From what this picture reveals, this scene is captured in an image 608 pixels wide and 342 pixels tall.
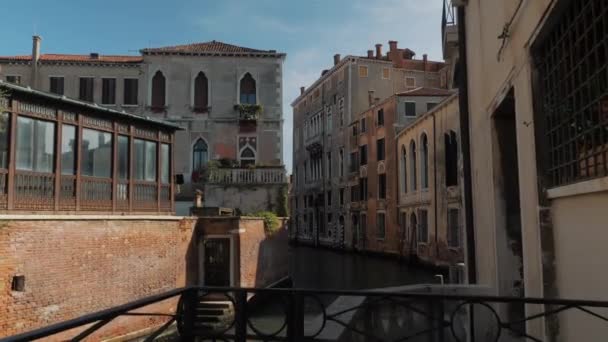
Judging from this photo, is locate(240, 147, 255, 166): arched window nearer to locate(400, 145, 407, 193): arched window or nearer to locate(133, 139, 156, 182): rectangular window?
locate(133, 139, 156, 182): rectangular window

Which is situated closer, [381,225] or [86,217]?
[86,217]

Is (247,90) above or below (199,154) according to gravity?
above

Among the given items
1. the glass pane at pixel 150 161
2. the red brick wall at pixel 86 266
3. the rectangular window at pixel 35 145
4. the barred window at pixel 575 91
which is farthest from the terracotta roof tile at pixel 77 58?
the barred window at pixel 575 91

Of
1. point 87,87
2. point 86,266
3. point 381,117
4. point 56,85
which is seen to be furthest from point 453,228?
point 56,85

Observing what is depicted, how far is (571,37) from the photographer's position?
3.07m

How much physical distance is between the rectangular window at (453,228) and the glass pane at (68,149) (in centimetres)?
1476

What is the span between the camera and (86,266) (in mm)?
10734

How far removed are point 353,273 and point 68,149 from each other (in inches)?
648

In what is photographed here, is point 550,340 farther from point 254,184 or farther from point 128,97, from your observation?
point 128,97

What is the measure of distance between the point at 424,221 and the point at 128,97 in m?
14.5

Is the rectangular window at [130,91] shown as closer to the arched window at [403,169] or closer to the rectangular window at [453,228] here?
the rectangular window at [453,228]

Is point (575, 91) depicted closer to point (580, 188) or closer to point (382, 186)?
point (580, 188)

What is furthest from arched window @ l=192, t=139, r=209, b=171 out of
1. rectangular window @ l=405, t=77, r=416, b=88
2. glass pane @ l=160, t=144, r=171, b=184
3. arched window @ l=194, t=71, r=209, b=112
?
rectangular window @ l=405, t=77, r=416, b=88

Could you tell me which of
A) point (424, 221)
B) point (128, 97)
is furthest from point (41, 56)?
point (424, 221)
